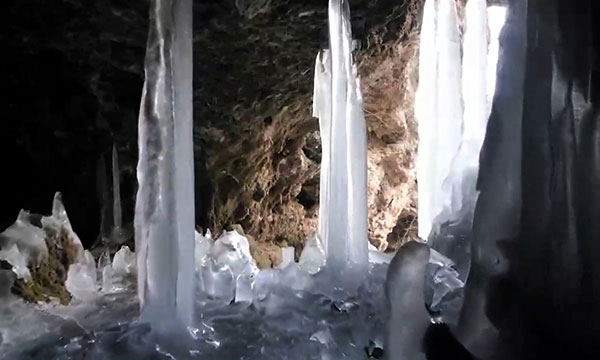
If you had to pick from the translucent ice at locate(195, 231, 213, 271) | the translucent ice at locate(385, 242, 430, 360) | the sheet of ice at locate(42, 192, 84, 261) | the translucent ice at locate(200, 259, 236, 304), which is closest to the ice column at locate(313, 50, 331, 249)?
the translucent ice at locate(195, 231, 213, 271)

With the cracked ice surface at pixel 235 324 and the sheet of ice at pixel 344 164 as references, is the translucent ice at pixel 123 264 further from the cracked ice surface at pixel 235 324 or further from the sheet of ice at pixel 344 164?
the sheet of ice at pixel 344 164

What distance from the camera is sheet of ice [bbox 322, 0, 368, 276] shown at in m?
3.98

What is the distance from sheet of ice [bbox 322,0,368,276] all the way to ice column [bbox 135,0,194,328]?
1143 mm

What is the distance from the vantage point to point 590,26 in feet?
6.86

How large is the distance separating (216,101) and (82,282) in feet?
7.60

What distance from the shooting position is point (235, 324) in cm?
319

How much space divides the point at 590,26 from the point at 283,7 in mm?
3065

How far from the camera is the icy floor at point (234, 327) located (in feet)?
9.19

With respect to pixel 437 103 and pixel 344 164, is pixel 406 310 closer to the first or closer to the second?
pixel 344 164

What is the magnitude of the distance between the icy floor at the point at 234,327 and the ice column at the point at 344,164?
0.19 metres

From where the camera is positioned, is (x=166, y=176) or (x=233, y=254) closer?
(x=166, y=176)

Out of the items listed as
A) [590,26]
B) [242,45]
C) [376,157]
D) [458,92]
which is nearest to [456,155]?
[458,92]

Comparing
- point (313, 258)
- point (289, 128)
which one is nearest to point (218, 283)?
point (313, 258)

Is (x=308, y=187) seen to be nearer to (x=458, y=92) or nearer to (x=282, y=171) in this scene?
(x=282, y=171)
